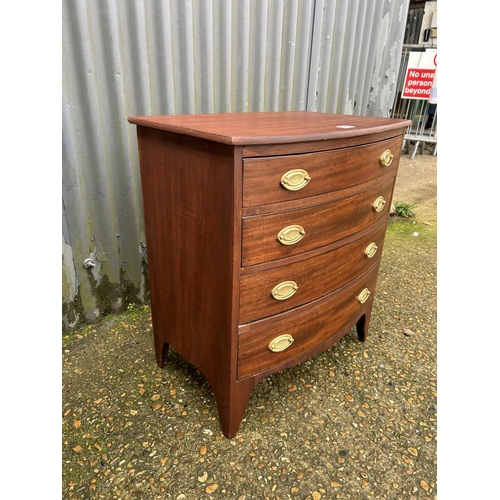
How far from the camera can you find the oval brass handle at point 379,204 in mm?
1677

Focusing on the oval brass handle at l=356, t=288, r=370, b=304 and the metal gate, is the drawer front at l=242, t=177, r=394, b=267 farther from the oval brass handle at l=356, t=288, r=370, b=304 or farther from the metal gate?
the metal gate

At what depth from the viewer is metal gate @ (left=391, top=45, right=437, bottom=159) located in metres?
6.28

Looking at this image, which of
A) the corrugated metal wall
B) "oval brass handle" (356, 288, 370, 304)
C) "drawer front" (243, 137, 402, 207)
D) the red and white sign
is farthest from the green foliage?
"drawer front" (243, 137, 402, 207)

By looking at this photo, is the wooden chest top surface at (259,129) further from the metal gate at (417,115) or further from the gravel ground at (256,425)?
the metal gate at (417,115)

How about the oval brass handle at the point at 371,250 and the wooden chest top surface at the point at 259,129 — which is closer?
the wooden chest top surface at the point at 259,129

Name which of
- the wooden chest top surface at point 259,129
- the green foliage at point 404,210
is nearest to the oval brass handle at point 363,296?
the wooden chest top surface at point 259,129

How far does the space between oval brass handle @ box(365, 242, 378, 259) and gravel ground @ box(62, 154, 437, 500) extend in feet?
2.14

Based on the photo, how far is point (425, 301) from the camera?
2.71 metres

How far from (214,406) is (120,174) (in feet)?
4.27

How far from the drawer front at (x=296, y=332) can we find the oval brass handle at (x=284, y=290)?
0.30 ft

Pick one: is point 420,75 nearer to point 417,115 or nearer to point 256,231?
point 417,115

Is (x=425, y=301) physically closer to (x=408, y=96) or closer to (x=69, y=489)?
(x=69, y=489)

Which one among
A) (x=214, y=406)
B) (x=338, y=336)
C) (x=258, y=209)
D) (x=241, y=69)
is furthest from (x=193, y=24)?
(x=214, y=406)

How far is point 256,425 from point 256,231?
94 centimetres
